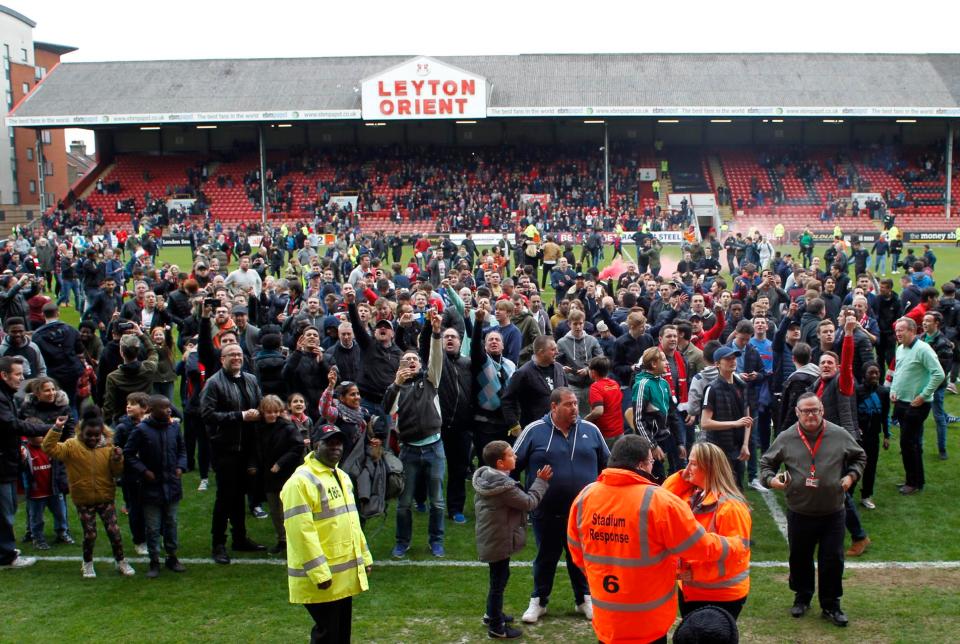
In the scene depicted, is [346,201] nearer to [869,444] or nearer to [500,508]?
[869,444]

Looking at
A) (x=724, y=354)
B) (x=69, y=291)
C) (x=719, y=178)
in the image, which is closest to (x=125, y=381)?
(x=724, y=354)

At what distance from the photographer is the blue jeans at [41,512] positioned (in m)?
8.38

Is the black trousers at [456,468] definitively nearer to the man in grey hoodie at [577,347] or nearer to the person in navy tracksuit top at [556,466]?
the man in grey hoodie at [577,347]

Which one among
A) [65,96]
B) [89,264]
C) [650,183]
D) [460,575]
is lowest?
[460,575]

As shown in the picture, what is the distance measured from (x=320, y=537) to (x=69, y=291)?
676 inches

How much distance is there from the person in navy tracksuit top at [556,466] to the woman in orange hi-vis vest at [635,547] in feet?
5.37

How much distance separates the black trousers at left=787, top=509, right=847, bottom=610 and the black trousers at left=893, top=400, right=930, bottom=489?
10.1 feet

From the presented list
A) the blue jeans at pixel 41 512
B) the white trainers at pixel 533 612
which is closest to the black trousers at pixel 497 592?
the white trainers at pixel 533 612

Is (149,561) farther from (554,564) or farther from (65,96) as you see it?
(65,96)

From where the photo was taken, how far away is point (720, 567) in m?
5.04

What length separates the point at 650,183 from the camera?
44.3 metres

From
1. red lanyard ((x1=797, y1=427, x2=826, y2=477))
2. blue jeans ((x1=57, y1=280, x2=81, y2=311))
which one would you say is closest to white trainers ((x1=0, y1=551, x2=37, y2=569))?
red lanyard ((x1=797, y1=427, x2=826, y2=477))

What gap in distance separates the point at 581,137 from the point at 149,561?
135 ft

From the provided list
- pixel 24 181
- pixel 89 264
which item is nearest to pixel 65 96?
pixel 24 181
